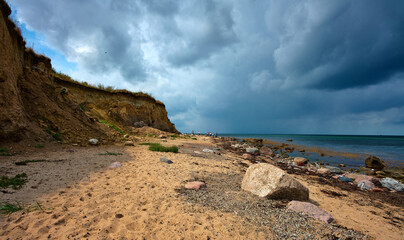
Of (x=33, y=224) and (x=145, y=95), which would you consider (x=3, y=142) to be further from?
(x=145, y=95)

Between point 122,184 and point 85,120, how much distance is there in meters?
10.1

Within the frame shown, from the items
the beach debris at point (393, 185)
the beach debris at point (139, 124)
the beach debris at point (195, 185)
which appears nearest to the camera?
the beach debris at point (195, 185)

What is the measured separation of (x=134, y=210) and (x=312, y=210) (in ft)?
13.7

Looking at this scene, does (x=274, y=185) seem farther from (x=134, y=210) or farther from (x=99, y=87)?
(x=99, y=87)

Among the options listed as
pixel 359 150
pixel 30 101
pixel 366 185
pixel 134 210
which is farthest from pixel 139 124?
pixel 359 150

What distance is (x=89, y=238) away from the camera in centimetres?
249

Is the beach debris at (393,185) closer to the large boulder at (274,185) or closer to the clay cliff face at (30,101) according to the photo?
the large boulder at (274,185)

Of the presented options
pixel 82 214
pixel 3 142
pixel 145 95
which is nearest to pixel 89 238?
pixel 82 214

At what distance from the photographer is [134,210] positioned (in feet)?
11.2

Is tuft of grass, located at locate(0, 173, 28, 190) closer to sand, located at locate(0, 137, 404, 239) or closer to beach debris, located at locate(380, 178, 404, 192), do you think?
sand, located at locate(0, 137, 404, 239)

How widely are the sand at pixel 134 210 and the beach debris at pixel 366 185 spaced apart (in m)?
2.58

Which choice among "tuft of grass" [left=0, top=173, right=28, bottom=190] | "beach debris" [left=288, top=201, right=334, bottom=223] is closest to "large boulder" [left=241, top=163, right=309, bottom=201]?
"beach debris" [left=288, top=201, right=334, bottom=223]

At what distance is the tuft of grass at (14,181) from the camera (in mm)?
3732

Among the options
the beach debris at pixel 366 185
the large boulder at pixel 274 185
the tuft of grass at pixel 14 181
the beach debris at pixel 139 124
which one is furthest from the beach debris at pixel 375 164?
the beach debris at pixel 139 124
